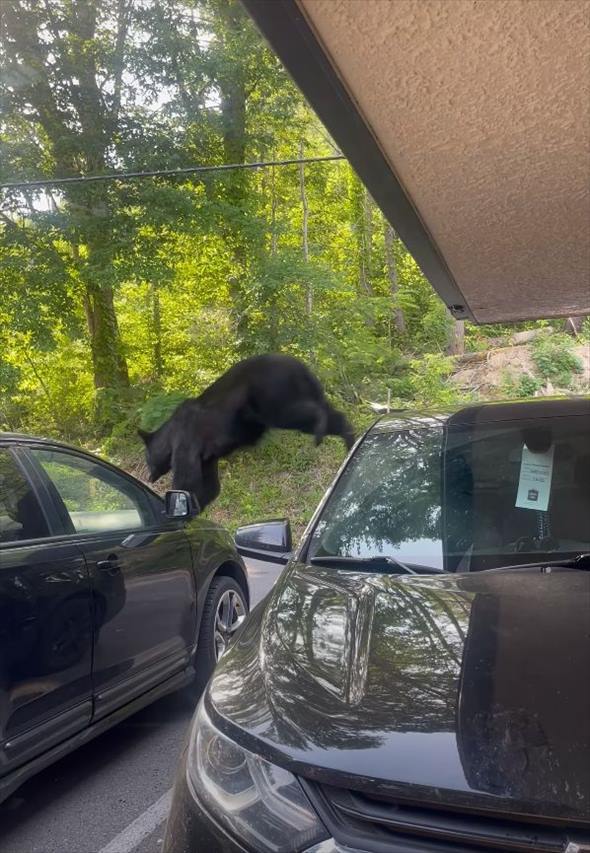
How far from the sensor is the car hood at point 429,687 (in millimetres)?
1727

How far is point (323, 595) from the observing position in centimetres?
277

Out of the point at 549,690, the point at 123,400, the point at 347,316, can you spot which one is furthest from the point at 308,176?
the point at 549,690

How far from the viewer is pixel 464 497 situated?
3473mm

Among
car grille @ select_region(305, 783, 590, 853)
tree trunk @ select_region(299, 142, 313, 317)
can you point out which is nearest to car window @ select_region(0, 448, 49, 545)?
car grille @ select_region(305, 783, 590, 853)

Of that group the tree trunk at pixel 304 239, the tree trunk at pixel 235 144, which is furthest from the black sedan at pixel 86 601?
the tree trunk at pixel 304 239

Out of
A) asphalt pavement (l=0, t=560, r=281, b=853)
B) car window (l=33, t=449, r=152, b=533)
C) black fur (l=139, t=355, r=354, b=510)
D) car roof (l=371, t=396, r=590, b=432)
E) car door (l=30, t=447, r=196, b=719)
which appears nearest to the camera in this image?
asphalt pavement (l=0, t=560, r=281, b=853)

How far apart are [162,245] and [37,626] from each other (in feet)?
32.1

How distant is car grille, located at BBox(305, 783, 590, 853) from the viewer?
1.61 meters

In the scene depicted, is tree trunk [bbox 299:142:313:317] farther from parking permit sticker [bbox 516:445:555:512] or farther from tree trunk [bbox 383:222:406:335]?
parking permit sticker [bbox 516:445:555:512]

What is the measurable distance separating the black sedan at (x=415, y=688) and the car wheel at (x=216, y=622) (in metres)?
1.99

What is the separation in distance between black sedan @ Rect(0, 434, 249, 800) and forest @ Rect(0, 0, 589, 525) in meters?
6.24

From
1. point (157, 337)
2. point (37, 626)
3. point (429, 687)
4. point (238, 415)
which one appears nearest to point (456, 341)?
point (157, 337)

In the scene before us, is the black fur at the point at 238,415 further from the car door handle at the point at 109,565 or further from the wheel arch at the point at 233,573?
the car door handle at the point at 109,565

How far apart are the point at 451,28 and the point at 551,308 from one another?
15.8 feet
